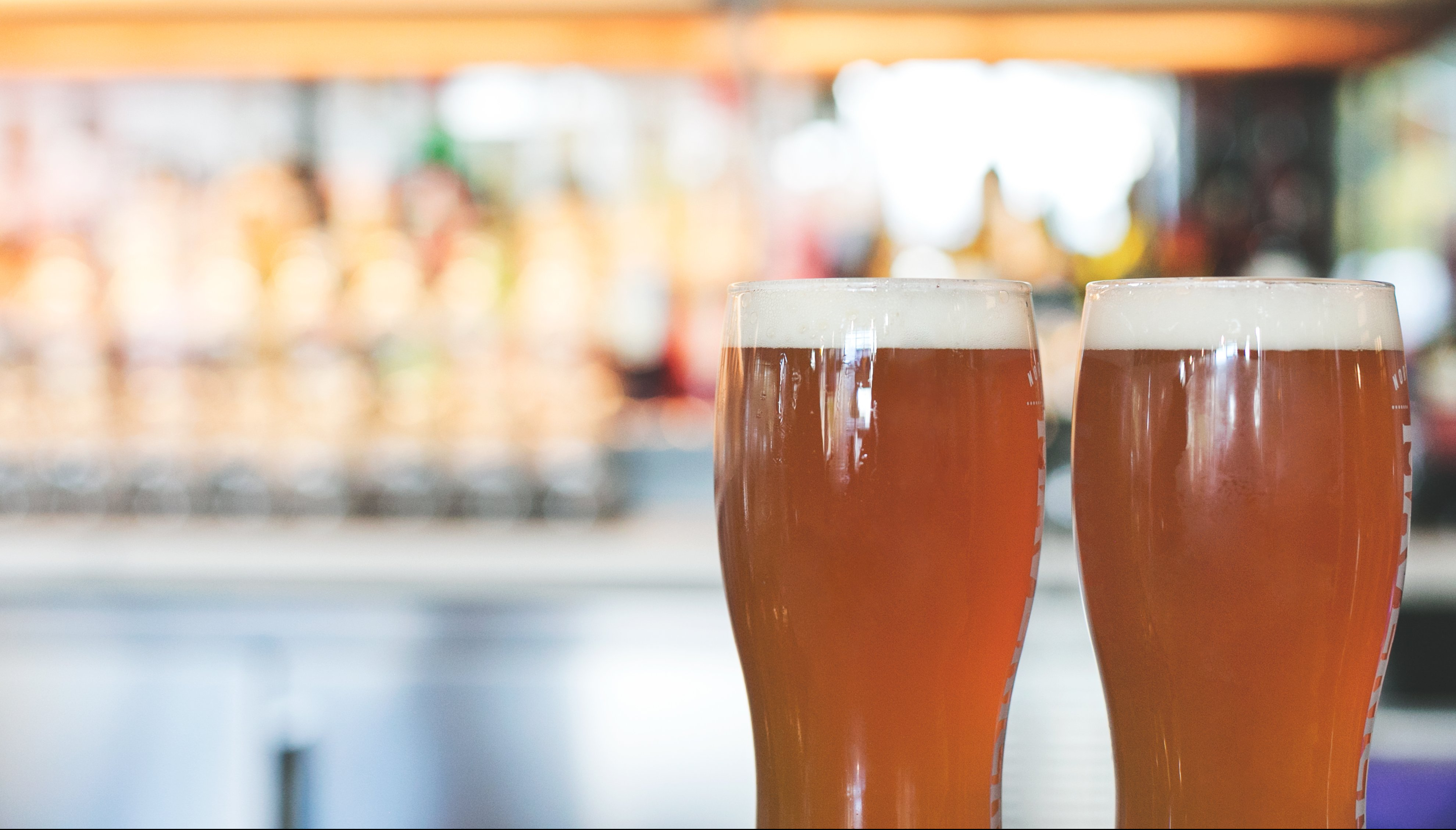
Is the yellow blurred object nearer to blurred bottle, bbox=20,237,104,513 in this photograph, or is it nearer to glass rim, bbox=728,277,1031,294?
blurred bottle, bbox=20,237,104,513

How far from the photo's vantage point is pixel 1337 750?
1.38 feet

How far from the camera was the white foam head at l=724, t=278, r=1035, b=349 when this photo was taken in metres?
0.40

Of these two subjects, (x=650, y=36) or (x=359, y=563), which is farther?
(x=650, y=36)

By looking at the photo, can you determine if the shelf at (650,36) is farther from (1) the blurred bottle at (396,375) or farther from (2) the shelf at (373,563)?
(2) the shelf at (373,563)

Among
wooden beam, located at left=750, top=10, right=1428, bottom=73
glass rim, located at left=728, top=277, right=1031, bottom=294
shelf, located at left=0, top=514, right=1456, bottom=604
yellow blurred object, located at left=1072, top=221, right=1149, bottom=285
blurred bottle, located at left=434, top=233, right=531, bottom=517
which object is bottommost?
shelf, located at left=0, top=514, right=1456, bottom=604

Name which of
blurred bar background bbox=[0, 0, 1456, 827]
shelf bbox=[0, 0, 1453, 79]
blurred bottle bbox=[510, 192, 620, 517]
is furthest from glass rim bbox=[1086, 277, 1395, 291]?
shelf bbox=[0, 0, 1453, 79]

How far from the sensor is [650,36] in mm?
2195

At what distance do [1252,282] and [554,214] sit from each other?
1.93m

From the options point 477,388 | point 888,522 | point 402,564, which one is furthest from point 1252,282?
point 477,388

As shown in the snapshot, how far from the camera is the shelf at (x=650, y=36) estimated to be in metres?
2.06

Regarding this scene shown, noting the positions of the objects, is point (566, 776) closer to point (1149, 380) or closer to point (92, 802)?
point (92, 802)

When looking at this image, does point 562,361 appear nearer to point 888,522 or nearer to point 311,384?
point 311,384

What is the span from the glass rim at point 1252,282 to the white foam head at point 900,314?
0.03 meters

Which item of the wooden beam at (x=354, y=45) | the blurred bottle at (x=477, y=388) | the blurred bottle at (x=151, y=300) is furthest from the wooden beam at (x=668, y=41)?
the blurred bottle at (x=477, y=388)
